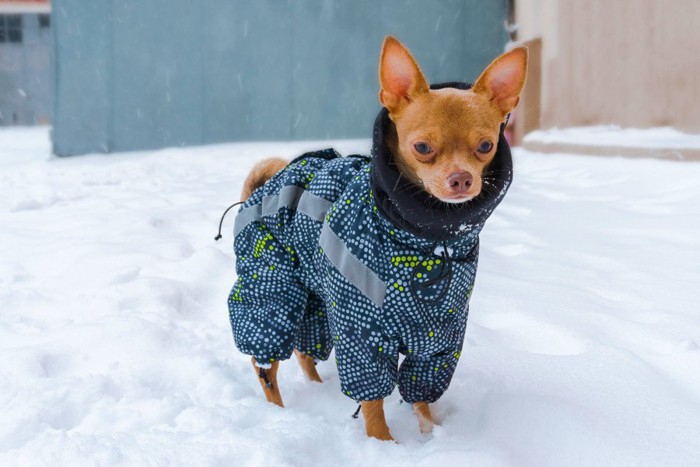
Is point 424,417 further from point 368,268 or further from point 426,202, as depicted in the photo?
point 426,202

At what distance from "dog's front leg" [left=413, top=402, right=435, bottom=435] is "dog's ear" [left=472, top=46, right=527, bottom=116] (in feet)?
2.77

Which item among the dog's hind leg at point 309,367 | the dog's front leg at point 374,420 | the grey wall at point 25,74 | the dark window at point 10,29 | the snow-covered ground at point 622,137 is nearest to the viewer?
the dog's front leg at point 374,420

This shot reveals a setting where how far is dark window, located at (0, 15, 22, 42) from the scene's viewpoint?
1645 cm

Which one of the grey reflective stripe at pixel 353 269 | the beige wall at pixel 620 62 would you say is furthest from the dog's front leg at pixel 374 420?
the beige wall at pixel 620 62

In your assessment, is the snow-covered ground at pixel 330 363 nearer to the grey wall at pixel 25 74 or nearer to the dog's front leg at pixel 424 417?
the dog's front leg at pixel 424 417

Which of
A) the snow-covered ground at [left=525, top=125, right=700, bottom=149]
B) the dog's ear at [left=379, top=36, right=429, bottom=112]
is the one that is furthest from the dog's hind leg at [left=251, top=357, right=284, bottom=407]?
the snow-covered ground at [left=525, top=125, right=700, bottom=149]

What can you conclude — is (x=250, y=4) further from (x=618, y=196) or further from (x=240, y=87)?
(x=618, y=196)

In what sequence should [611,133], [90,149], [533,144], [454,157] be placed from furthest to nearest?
[90,149]
[533,144]
[611,133]
[454,157]

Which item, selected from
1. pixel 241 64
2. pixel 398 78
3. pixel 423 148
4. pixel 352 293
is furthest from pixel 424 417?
pixel 241 64

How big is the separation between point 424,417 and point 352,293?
47 cm

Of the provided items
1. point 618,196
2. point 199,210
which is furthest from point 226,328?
point 618,196

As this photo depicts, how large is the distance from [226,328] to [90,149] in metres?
7.91

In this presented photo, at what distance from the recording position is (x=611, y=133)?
18.2ft

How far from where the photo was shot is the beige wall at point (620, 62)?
449cm
